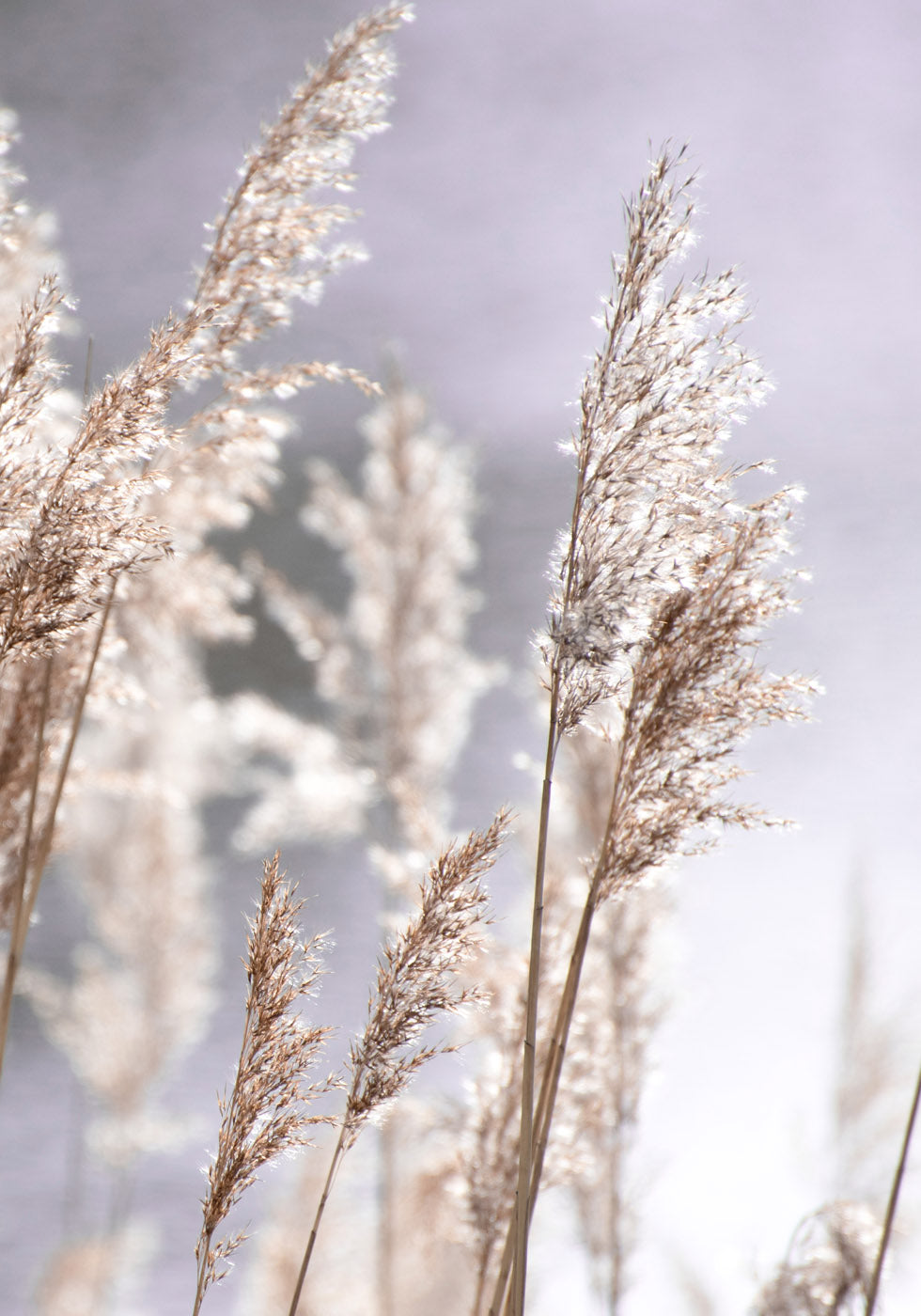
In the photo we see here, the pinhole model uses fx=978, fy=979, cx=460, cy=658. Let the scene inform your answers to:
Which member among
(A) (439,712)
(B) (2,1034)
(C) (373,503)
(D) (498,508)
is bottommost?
(B) (2,1034)

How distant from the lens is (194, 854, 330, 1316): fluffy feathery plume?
0.97 meters

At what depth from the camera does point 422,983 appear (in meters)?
0.97

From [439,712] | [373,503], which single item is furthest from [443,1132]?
[373,503]

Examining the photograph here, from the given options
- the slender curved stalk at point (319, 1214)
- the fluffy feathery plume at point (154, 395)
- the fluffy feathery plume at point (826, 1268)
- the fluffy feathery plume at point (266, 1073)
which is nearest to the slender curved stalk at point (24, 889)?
the fluffy feathery plume at point (154, 395)

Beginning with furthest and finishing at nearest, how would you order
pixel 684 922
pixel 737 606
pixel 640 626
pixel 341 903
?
pixel 341 903 < pixel 684 922 < pixel 737 606 < pixel 640 626

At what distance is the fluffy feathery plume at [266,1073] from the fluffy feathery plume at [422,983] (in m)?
0.05

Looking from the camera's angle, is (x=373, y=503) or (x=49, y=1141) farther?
(x=49, y=1141)

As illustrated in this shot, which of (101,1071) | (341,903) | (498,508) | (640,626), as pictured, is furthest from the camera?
(341,903)

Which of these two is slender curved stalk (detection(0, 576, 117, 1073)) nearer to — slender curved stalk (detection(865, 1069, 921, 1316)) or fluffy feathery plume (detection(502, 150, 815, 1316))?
fluffy feathery plume (detection(502, 150, 815, 1316))

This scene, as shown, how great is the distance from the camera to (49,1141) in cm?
569

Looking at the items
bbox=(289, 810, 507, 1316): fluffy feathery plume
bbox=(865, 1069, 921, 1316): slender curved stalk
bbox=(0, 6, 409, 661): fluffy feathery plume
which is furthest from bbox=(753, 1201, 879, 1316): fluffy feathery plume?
bbox=(0, 6, 409, 661): fluffy feathery plume

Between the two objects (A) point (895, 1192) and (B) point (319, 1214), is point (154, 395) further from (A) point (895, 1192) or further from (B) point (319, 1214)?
(A) point (895, 1192)

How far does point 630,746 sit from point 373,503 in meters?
2.59

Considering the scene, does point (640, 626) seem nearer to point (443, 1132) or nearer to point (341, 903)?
point (443, 1132)
